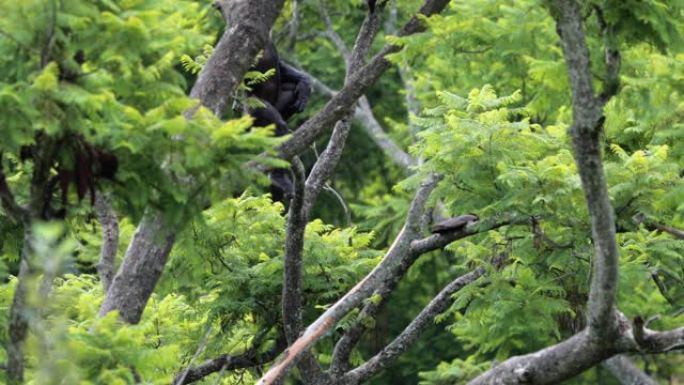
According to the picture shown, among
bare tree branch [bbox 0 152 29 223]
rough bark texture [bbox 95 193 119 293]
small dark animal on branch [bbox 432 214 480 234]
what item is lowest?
rough bark texture [bbox 95 193 119 293]

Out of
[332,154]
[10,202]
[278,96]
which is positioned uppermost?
[278,96]

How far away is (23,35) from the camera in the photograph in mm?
6316

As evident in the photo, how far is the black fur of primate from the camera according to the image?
10188 mm

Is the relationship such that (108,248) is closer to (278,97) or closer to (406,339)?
(278,97)

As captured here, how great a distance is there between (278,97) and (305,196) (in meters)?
0.92

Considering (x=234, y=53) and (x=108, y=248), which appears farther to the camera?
(x=108, y=248)

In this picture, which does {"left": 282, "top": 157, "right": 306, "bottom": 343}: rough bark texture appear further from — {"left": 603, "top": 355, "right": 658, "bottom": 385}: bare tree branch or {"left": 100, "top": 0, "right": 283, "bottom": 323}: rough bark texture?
{"left": 603, "top": 355, "right": 658, "bottom": 385}: bare tree branch

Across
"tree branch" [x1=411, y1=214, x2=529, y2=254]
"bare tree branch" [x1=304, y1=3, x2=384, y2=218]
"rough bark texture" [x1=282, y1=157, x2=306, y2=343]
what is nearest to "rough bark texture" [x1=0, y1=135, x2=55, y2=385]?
"rough bark texture" [x1=282, y1=157, x2=306, y2=343]

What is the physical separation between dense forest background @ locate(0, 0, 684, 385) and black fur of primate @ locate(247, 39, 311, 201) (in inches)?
14.5

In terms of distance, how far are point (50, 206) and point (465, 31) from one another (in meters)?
3.58

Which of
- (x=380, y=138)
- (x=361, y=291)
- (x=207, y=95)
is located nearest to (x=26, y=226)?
(x=207, y=95)

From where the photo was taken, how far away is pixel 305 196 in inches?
401

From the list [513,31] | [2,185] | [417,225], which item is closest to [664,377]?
[513,31]

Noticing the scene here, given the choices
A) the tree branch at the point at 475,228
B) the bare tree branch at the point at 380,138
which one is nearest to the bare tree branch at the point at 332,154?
the tree branch at the point at 475,228
